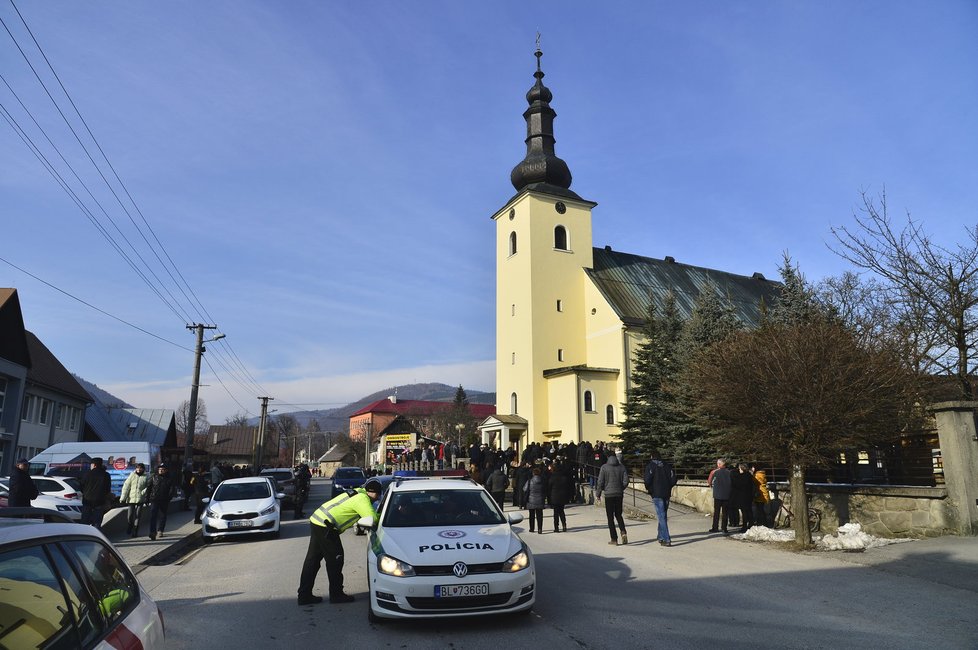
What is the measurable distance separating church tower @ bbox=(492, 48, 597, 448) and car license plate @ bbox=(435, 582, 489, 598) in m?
37.1

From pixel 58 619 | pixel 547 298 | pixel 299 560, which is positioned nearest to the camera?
pixel 58 619

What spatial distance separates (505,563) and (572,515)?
14151 mm

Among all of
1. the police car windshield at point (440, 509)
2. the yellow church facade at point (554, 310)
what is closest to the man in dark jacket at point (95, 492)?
the police car windshield at point (440, 509)

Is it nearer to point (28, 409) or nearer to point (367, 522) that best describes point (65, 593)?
point (367, 522)

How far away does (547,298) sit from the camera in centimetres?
4703

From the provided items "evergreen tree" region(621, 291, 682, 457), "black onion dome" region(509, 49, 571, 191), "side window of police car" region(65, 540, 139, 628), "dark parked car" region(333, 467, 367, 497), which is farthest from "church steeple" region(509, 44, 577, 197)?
"side window of police car" region(65, 540, 139, 628)

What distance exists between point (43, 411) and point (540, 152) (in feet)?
115

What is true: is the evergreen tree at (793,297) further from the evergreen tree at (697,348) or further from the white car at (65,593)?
the white car at (65,593)

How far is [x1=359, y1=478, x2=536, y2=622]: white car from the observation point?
21.8 ft

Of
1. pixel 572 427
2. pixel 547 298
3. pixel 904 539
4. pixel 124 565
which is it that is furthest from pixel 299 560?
pixel 547 298

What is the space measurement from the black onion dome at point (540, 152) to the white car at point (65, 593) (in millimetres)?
46988

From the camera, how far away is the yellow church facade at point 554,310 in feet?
142

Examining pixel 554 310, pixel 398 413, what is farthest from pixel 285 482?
pixel 398 413

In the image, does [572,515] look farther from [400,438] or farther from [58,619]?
[400,438]
